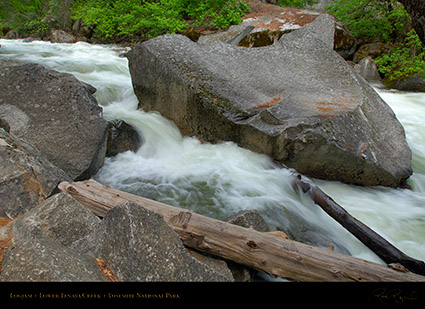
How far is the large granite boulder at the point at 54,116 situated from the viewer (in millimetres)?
3545

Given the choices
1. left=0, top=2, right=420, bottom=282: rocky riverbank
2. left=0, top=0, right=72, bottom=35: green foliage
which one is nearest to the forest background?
left=0, top=0, right=72, bottom=35: green foliage

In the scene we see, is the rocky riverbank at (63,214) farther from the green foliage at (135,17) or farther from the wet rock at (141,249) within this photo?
the green foliage at (135,17)

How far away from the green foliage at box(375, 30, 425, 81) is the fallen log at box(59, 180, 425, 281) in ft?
29.2

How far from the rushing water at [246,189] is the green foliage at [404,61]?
14.7 ft

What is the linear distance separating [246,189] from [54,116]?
2.88 m

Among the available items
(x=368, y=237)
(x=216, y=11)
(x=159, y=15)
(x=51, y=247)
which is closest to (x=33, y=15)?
(x=159, y=15)

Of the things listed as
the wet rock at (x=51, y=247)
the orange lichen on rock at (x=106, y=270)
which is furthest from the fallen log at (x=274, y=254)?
the wet rock at (x=51, y=247)

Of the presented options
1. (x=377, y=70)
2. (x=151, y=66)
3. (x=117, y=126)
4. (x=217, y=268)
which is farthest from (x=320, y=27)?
(x=217, y=268)

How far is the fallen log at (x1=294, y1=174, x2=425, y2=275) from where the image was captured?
2818 millimetres

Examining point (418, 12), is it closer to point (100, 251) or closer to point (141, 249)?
point (141, 249)

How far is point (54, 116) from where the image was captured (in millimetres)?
A: 3686

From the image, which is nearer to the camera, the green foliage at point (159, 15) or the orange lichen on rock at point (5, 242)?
the orange lichen on rock at point (5, 242)

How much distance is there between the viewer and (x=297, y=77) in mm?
5168
